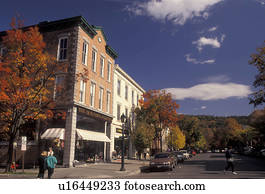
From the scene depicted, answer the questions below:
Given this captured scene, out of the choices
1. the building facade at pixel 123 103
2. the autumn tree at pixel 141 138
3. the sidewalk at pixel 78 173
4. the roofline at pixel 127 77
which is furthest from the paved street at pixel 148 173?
the roofline at pixel 127 77

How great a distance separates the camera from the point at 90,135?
24328 millimetres

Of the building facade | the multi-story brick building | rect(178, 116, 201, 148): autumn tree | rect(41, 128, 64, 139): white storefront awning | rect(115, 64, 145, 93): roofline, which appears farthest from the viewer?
rect(178, 116, 201, 148): autumn tree

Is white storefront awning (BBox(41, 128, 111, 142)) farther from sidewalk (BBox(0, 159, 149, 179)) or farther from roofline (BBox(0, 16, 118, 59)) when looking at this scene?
roofline (BBox(0, 16, 118, 59))

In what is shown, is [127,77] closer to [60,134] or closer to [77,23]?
[77,23]

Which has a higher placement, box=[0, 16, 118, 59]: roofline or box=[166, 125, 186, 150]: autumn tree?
box=[0, 16, 118, 59]: roofline

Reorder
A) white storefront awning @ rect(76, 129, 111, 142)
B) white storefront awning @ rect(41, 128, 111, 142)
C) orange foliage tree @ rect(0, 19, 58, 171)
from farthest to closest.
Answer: white storefront awning @ rect(76, 129, 111, 142) → white storefront awning @ rect(41, 128, 111, 142) → orange foliage tree @ rect(0, 19, 58, 171)

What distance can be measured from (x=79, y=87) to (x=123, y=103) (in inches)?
535

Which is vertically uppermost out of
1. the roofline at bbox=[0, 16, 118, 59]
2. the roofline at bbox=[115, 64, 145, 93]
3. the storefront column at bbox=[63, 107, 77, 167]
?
the roofline at bbox=[0, 16, 118, 59]

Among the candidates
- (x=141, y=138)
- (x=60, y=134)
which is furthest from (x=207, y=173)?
(x=60, y=134)

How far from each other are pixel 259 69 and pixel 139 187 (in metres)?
24.1

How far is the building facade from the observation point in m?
32.7

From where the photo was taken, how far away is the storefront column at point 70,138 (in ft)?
69.4

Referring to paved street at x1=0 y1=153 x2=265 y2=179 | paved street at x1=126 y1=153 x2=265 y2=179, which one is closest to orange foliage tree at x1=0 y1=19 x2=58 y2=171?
paved street at x1=0 y1=153 x2=265 y2=179

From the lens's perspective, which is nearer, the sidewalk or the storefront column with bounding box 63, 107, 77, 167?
the sidewalk
